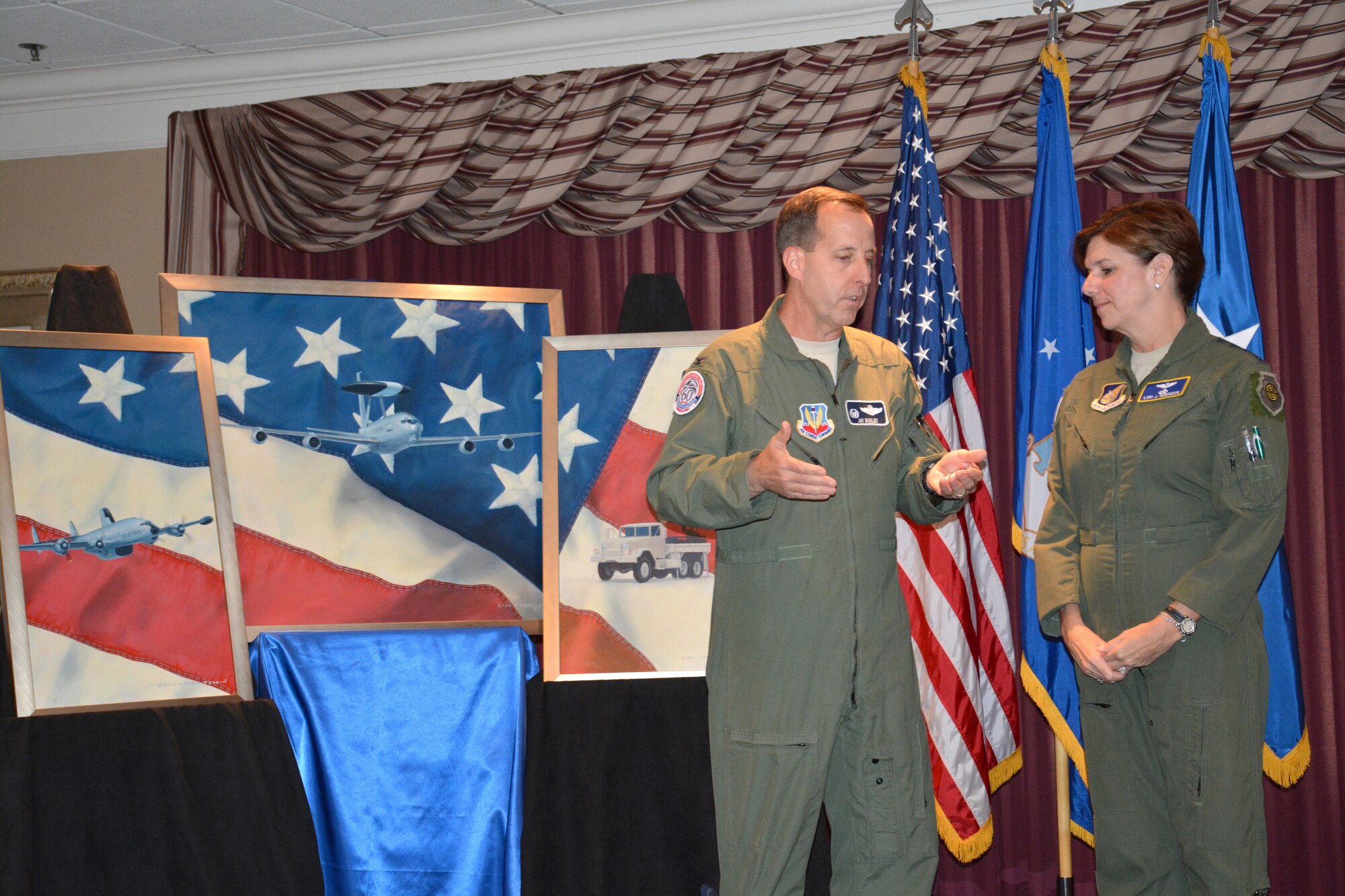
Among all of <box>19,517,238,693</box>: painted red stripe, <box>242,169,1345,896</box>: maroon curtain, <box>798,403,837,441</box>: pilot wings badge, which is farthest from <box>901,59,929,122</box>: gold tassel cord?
<box>19,517,238,693</box>: painted red stripe

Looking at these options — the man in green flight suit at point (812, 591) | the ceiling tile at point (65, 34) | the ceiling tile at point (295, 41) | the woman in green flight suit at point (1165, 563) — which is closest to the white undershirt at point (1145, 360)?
the woman in green flight suit at point (1165, 563)

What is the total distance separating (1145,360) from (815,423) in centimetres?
89

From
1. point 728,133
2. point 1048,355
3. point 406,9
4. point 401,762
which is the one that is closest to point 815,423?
point 1048,355

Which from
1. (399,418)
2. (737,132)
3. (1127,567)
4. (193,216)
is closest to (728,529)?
(1127,567)

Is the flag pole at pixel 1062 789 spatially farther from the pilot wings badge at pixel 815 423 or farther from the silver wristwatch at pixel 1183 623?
the pilot wings badge at pixel 815 423

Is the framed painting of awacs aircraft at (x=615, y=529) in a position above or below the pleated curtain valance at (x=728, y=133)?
below

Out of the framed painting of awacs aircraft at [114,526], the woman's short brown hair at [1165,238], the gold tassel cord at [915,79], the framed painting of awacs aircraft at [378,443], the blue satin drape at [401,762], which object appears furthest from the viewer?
the gold tassel cord at [915,79]

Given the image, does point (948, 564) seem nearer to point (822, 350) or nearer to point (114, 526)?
point (822, 350)

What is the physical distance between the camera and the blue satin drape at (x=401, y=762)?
2.96 m

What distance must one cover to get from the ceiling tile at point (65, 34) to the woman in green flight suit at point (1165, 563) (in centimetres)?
345

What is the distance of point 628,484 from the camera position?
318 centimetres

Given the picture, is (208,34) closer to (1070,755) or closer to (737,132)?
(737,132)

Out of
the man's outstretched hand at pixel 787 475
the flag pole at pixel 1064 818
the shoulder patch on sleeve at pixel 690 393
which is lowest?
the flag pole at pixel 1064 818

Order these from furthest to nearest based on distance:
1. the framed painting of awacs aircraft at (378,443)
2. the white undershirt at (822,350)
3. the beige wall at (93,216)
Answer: the beige wall at (93,216), the framed painting of awacs aircraft at (378,443), the white undershirt at (822,350)
